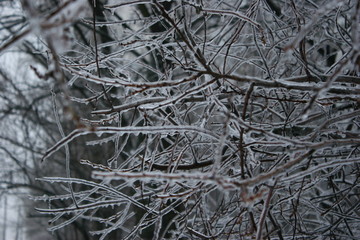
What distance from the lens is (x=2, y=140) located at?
1197 cm

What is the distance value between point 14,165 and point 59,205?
2.62 meters

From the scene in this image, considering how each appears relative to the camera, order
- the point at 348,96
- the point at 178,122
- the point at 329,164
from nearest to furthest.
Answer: the point at 329,164
the point at 348,96
the point at 178,122

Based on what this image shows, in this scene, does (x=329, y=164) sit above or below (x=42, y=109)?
below

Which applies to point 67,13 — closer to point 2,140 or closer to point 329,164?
point 329,164

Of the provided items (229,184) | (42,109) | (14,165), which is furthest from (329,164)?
(14,165)

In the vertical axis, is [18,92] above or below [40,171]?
above

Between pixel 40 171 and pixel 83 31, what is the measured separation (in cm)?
503

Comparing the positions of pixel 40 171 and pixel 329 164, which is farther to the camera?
pixel 40 171

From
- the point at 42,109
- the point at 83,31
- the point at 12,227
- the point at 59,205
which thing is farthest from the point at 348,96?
the point at 12,227

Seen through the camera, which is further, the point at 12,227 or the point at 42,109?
the point at 12,227

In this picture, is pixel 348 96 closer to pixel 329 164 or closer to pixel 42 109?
pixel 329 164

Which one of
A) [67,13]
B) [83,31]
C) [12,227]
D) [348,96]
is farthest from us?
[12,227]

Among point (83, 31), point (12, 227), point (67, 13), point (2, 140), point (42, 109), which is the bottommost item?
point (12, 227)

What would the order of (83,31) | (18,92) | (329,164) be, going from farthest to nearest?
(18,92), (83,31), (329,164)
